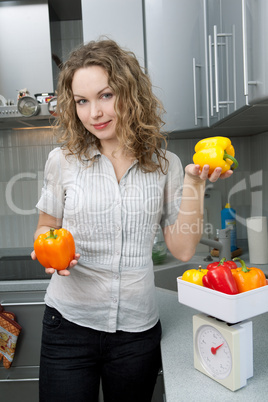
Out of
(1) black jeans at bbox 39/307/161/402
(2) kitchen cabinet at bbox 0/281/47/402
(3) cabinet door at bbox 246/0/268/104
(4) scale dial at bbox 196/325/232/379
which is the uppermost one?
(3) cabinet door at bbox 246/0/268/104

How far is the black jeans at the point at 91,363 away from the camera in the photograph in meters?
0.99

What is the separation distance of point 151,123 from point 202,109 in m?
0.62

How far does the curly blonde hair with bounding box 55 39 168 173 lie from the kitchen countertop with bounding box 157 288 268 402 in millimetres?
460

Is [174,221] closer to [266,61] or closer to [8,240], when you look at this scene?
[266,61]

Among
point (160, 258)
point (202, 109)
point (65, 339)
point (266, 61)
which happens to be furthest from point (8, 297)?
point (266, 61)

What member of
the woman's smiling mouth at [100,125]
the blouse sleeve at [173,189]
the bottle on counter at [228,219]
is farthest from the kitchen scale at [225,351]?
the bottle on counter at [228,219]

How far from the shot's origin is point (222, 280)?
2.61 feet

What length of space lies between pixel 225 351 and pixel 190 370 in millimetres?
125

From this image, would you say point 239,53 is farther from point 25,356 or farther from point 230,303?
point 25,356

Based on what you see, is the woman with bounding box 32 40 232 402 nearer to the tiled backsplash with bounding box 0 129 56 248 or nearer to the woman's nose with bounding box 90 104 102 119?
the woman's nose with bounding box 90 104 102 119

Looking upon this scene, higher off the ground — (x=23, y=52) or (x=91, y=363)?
(x=23, y=52)

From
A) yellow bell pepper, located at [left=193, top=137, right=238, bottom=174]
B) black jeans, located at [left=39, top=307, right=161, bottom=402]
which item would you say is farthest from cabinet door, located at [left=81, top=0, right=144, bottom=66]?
black jeans, located at [left=39, top=307, right=161, bottom=402]

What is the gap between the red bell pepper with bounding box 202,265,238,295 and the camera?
789 millimetres

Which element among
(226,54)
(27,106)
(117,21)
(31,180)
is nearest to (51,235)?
(226,54)
